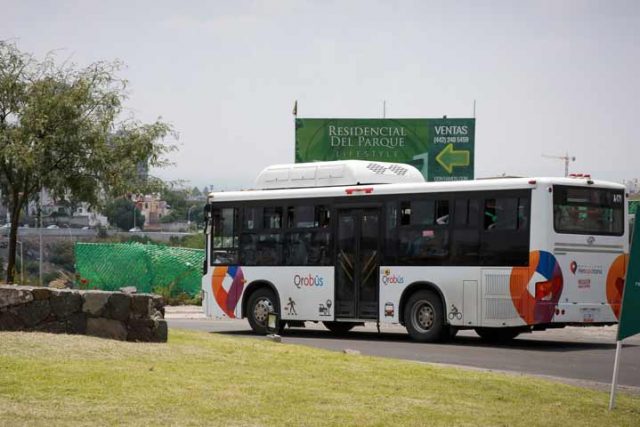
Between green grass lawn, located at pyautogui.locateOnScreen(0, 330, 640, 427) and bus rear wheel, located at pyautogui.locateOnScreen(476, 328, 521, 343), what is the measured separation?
815cm

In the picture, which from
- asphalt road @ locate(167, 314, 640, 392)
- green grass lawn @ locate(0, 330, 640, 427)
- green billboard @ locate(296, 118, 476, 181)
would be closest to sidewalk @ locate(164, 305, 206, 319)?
asphalt road @ locate(167, 314, 640, 392)

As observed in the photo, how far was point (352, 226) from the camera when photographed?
24.7 metres

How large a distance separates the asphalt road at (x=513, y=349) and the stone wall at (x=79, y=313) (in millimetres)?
5027

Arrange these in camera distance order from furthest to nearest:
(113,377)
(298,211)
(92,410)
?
(298,211), (113,377), (92,410)

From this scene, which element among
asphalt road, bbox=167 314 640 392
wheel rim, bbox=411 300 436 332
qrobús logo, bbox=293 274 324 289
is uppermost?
qrobús logo, bbox=293 274 324 289

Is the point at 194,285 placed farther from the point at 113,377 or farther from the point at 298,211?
the point at 113,377

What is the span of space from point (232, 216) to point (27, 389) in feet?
49.7

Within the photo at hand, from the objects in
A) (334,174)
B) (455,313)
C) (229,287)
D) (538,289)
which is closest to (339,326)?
(229,287)

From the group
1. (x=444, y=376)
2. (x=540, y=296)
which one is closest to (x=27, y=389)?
(x=444, y=376)

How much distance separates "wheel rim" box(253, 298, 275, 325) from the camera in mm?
26047

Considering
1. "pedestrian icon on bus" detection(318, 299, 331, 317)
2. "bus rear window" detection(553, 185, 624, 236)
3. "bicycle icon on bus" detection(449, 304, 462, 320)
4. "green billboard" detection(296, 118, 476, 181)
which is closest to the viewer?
"bus rear window" detection(553, 185, 624, 236)

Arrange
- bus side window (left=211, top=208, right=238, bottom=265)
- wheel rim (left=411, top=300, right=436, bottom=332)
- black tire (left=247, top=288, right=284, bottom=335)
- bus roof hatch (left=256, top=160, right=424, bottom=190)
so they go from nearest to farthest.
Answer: wheel rim (left=411, top=300, right=436, bottom=332) → bus roof hatch (left=256, top=160, right=424, bottom=190) → black tire (left=247, top=288, right=284, bottom=335) → bus side window (left=211, top=208, right=238, bottom=265)

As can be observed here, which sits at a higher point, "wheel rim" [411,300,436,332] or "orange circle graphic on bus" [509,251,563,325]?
"orange circle graphic on bus" [509,251,563,325]

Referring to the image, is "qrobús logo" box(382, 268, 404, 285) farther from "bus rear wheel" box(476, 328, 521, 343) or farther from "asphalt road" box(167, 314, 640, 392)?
"bus rear wheel" box(476, 328, 521, 343)
